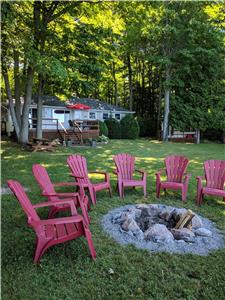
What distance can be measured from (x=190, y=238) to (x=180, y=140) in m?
18.9

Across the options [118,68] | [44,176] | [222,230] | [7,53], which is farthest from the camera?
[118,68]

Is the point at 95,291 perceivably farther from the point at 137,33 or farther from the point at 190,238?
the point at 137,33

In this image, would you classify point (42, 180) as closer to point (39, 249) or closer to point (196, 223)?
point (39, 249)

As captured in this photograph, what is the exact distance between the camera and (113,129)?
835 inches

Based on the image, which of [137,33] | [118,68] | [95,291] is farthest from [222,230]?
[118,68]

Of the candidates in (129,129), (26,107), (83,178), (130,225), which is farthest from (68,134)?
(130,225)

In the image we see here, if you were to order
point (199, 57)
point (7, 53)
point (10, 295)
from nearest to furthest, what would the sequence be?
point (10, 295) < point (7, 53) < point (199, 57)

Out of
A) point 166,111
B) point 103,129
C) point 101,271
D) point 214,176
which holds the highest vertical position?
Result: point 166,111

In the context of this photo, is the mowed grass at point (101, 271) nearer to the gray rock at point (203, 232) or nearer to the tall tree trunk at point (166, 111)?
the gray rock at point (203, 232)

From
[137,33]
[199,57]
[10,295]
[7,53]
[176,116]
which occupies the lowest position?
[10,295]

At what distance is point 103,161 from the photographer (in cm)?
990

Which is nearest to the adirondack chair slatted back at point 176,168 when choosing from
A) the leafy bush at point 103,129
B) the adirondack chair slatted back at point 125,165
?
the adirondack chair slatted back at point 125,165

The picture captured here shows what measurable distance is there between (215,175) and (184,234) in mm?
2291

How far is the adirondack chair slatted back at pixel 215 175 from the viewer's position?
18.3ft
